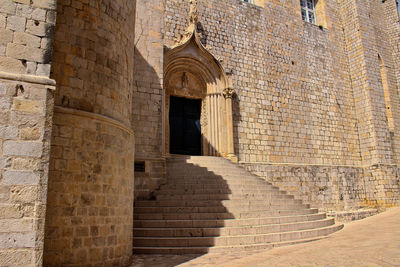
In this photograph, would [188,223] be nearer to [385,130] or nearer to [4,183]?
[4,183]

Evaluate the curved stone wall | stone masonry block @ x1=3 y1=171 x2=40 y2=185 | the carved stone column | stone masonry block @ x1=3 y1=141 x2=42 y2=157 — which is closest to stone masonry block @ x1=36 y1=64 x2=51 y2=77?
stone masonry block @ x1=3 y1=141 x2=42 y2=157

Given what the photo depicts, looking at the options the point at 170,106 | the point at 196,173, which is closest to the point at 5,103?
the point at 196,173

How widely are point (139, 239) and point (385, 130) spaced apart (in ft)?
39.9

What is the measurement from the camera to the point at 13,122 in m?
3.61

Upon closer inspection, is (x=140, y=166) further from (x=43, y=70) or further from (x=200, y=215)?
(x=43, y=70)

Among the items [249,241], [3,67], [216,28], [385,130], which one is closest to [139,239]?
[249,241]

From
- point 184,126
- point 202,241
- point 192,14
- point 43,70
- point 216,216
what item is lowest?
point 202,241

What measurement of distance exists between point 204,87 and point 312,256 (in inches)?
300

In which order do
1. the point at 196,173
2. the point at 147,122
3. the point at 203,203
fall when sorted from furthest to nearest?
the point at 147,122, the point at 196,173, the point at 203,203

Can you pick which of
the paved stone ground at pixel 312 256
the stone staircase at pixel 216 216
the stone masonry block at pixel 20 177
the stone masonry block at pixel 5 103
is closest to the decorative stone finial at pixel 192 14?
the stone staircase at pixel 216 216

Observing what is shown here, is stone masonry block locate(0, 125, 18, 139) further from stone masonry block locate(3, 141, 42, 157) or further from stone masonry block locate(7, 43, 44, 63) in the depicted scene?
stone masonry block locate(7, 43, 44, 63)

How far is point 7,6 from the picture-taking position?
3836 millimetres

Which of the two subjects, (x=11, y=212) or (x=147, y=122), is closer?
(x=11, y=212)

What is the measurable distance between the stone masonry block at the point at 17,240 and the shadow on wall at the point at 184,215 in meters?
3.08
